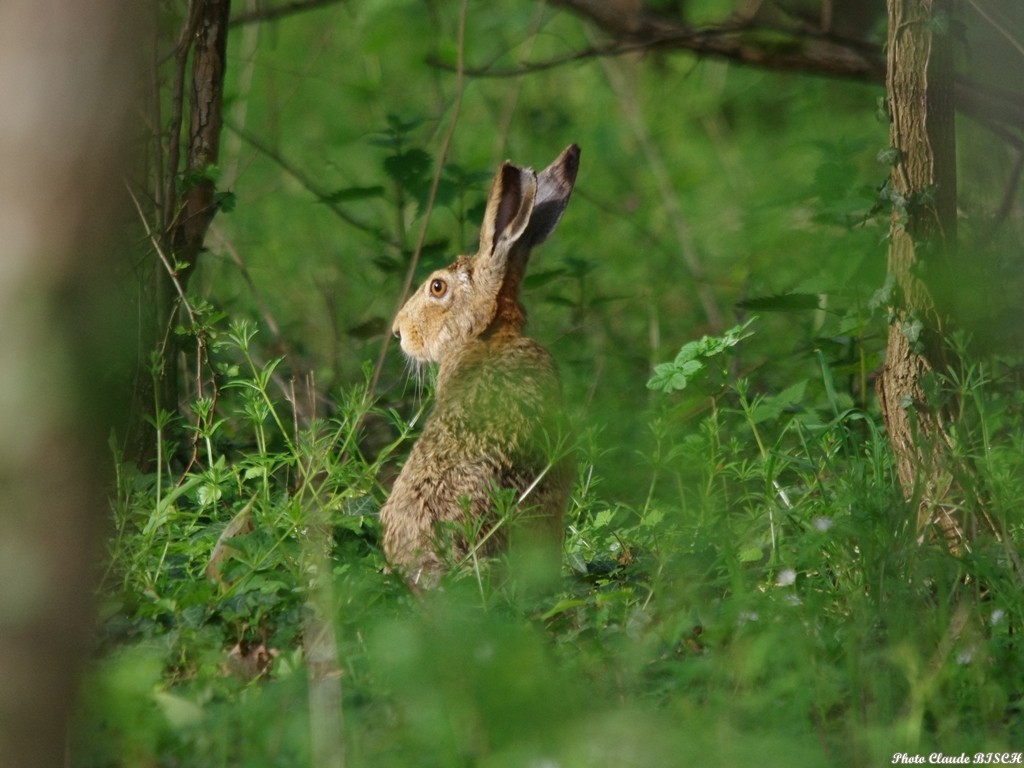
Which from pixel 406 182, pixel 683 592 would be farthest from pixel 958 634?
pixel 406 182

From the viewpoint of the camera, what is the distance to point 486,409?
15.7ft

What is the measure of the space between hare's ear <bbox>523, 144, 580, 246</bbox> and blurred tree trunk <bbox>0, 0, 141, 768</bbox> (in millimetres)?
3697

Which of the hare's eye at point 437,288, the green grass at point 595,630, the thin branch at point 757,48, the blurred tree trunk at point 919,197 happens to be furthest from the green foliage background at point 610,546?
the thin branch at point 757,48

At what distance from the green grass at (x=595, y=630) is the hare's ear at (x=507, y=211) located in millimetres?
1199

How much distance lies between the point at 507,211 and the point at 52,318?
3653 millimetres

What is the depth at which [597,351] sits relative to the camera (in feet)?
22.9

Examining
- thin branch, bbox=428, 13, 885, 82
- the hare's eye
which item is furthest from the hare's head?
thin branch, bbox=428, 13, 885, 82

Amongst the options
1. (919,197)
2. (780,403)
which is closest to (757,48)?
(780,403)

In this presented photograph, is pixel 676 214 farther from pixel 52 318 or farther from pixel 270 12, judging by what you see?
pixel 52 318

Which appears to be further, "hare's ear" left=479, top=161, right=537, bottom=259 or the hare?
"hare's ear" left=479, top=161, right=537, bottom=259

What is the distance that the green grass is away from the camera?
2729 millimetres

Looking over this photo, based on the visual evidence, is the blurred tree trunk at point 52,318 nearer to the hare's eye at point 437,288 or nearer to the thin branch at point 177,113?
the thin branch at point 177,113

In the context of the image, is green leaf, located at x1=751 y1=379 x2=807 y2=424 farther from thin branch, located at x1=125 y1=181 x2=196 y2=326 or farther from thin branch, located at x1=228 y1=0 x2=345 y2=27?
thin branch, located at x1=228 y1=0 x2=345 y2=27

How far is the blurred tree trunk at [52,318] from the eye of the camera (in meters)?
2.27
